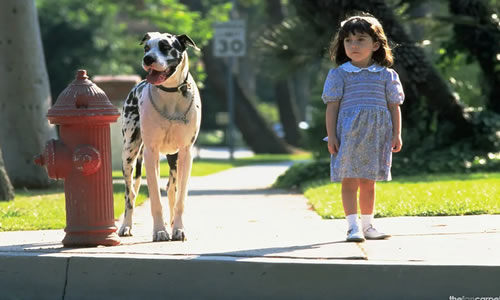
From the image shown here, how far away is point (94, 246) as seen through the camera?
6578 millimetres

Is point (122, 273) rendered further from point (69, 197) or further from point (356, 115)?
point (356, 115)

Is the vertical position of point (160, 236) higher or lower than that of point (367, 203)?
lower

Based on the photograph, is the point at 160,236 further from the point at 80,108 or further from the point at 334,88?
the point at 334,88

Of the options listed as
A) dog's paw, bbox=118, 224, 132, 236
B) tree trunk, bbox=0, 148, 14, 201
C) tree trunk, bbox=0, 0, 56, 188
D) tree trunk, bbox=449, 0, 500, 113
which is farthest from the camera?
tree trunk, bbox=449, 0, 500, 113

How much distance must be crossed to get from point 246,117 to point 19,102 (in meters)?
13.4

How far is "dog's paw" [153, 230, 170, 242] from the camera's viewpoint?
6859 millimetres

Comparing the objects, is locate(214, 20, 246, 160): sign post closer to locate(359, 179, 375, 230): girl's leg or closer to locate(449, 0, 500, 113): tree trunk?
locate(449, 0, 500, 113): tree trunk

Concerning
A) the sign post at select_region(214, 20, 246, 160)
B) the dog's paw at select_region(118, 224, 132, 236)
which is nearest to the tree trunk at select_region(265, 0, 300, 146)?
the sign post at select_region(214, 20, 246, 160)

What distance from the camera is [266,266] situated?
18.6 feet

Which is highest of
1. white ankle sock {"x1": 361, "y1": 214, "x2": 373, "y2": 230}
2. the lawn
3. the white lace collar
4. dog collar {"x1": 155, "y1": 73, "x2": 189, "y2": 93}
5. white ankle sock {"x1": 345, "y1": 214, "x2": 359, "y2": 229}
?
the white lace collar

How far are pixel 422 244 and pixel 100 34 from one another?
36.9m

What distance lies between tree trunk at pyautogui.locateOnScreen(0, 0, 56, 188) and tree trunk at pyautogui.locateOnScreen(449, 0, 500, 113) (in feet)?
19.9

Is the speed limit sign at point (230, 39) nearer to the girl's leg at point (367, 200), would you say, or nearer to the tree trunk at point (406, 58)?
the tree trunk at point (406, 58)

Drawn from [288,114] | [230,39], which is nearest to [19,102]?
[230,39]
